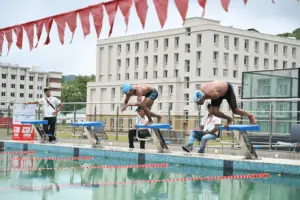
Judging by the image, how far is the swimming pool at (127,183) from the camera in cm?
704

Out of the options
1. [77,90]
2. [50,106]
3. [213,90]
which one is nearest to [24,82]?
[77,90]

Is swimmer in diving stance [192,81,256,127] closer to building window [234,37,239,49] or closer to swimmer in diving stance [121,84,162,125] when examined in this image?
swimmer in diving stance [121,84,162,125]

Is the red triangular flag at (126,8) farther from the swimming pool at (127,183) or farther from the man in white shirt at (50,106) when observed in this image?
the man in white shirt at (50,106)

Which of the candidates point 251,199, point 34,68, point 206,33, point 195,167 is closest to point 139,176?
point 195,167

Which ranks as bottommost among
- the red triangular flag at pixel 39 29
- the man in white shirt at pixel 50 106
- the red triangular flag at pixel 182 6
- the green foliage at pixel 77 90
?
the man in white shirt at pixel 50 106

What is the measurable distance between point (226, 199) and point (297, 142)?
5.78 m

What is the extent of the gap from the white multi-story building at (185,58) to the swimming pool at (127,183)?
57.0 metres

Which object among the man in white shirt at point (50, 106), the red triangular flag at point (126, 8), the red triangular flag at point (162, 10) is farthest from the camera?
the man in white shirt at point (50, 106)

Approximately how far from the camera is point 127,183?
27.0 feet

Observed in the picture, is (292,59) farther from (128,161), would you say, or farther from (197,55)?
(128,161)

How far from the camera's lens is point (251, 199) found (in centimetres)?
698

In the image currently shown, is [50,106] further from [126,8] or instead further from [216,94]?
[126,8]

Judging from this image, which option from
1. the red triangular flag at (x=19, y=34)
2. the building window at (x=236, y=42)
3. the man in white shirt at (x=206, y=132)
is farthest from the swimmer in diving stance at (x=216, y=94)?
the building window at (x=236, y=42)

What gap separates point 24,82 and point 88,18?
390 ft
